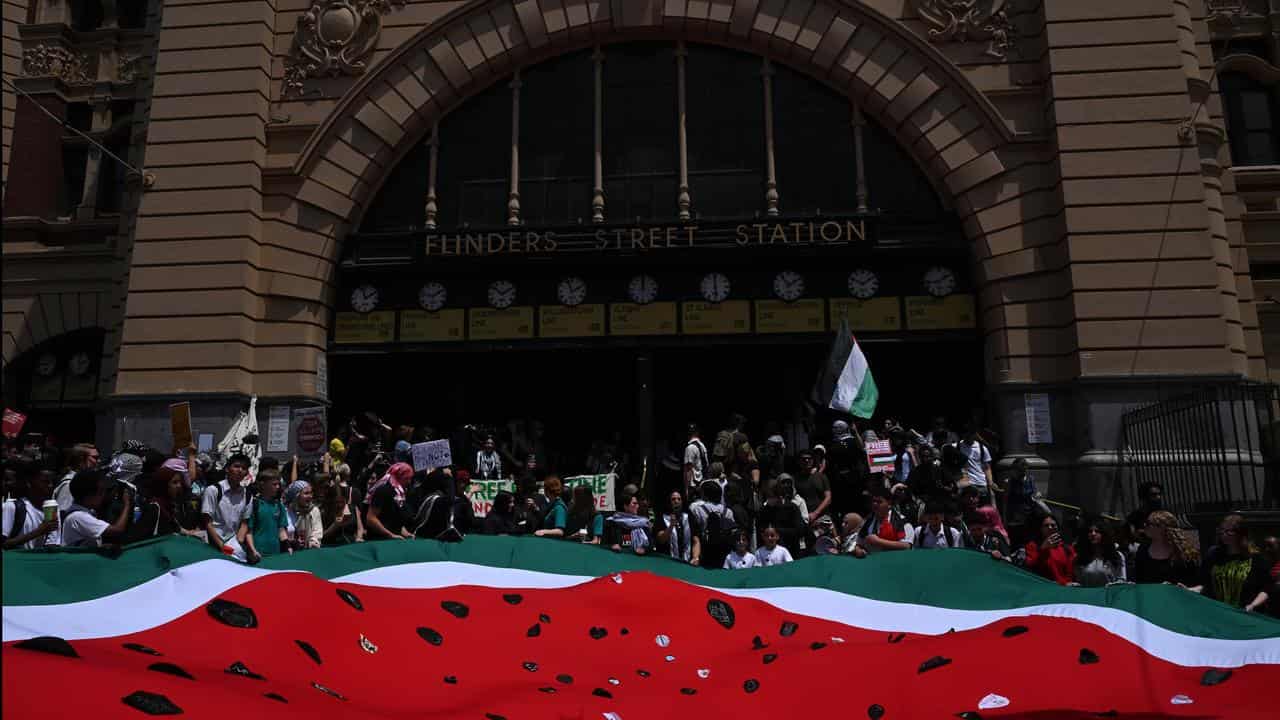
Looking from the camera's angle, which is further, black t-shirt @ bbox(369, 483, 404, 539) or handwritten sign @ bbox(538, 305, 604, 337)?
handwritten sign @ bbox(538, 305, 604, 337)

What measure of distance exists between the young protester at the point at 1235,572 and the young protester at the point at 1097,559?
0.80 m

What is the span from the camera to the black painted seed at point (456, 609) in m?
8.40

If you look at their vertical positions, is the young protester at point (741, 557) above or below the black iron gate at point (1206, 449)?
below

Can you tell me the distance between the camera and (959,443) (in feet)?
62.2

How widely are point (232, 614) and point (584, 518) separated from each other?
8.53 meters

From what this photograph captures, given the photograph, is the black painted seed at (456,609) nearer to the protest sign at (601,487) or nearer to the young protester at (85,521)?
the young protester at (85,521)

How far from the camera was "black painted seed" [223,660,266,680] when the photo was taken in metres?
6.38

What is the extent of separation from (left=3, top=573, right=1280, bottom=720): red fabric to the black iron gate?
366 inches

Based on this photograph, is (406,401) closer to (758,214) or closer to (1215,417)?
(758,214)

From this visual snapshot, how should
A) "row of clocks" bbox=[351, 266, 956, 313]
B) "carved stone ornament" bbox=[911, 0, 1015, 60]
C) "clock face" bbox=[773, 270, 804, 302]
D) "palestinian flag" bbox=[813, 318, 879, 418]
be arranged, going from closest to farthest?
"palestinian flag" bbox=[813, 318, 879, 418], "carved stone ornament" bbox=[911, 0, 1015, 60], "row of clocks" bbox=[351, 266, 956, 313], "clock face" bbox=[773, 270, 804, 302]

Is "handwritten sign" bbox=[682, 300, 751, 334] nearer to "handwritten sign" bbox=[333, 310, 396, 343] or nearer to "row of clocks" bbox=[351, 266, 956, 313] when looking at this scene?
"row of clocks" bbox=[351, 266, 956, 313]

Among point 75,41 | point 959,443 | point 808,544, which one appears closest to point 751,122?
point 959,443

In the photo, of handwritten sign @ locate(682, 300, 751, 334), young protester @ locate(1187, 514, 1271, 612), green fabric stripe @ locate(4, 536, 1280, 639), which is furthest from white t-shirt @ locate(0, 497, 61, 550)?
handwritten sign @ locate(682, 300, 751, 334)

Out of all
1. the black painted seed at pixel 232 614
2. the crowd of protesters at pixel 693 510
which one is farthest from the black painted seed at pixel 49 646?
the crowd of protesters at pixel 693 510
